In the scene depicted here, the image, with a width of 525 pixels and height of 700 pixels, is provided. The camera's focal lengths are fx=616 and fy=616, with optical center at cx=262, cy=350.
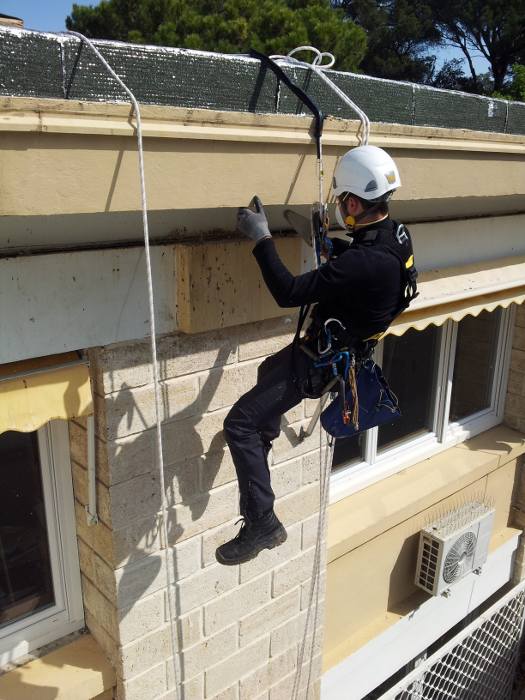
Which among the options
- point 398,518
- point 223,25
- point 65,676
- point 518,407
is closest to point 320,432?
point 398,518

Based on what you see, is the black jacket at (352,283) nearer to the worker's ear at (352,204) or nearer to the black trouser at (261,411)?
the worker's ear at (352,204)

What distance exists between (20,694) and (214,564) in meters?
0.99

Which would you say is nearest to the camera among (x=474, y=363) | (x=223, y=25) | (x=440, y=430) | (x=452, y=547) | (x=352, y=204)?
(x=352, y=204)

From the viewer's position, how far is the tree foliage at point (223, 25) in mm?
16281

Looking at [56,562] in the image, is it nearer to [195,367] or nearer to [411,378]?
[195,367]

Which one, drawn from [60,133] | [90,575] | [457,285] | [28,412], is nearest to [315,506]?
[90,575]

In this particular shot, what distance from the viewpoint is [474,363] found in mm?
5395

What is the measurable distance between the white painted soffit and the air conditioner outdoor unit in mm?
1748

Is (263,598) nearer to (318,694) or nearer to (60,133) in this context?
(318,694)

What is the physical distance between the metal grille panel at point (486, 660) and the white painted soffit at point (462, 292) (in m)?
2.47

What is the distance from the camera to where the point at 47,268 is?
2.21m

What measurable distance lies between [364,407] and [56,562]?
162cm

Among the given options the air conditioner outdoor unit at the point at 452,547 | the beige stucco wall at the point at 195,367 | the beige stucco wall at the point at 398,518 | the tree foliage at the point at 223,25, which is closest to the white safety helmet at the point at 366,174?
the beige stucco wall at the point at 195,367

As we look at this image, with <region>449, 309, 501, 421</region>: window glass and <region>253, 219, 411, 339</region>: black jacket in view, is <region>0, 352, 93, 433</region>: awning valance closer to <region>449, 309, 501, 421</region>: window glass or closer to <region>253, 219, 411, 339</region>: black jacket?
<region>253, 219, 411, 339</region>: black jacket
